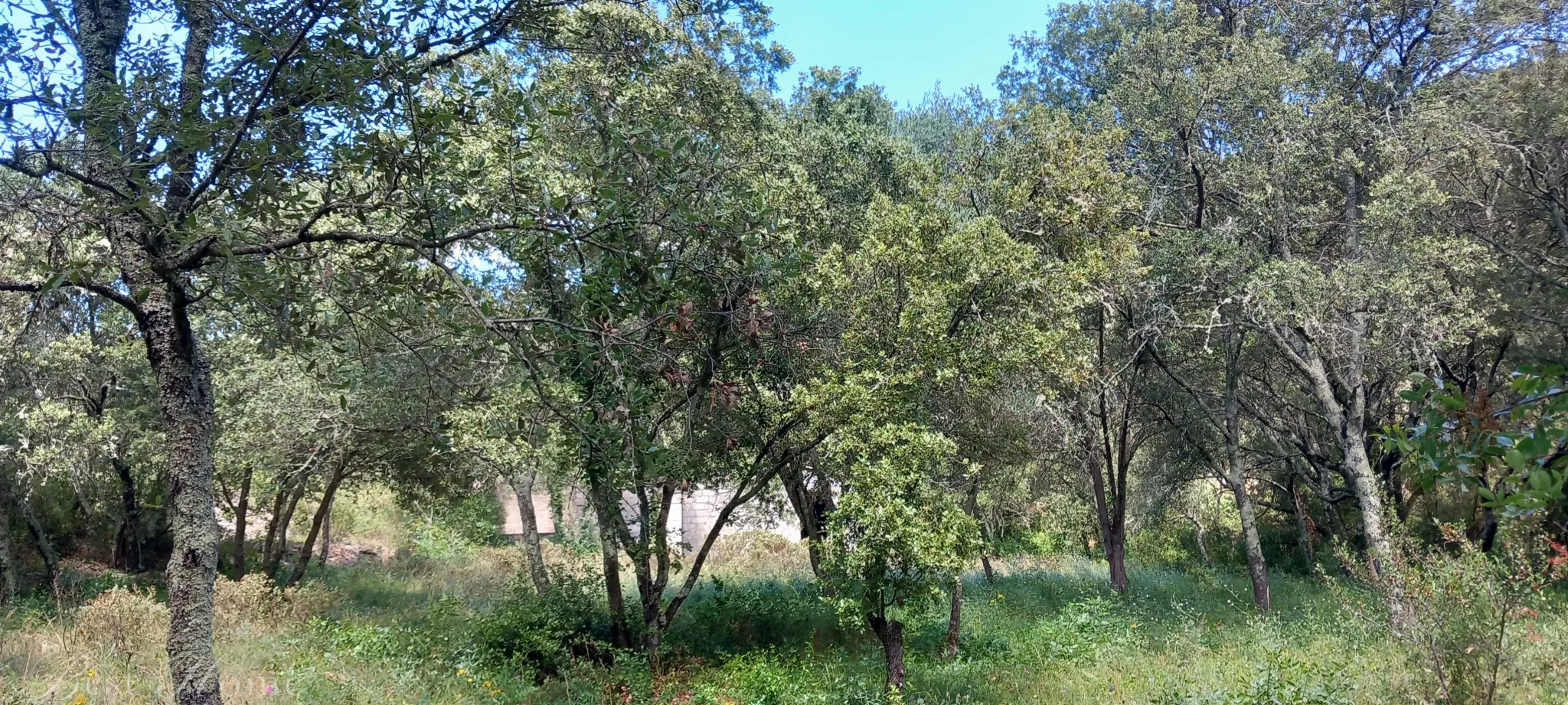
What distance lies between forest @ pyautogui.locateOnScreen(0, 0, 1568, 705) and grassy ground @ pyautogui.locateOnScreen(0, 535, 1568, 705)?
9cm

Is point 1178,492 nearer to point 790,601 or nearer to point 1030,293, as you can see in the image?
point 790,601

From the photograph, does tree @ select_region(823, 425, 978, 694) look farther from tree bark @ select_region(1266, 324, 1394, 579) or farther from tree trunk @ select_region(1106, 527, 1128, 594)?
tree trunk @ select_region(1106, 527, 1128, 594)

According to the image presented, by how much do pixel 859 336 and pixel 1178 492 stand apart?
48.6 ft

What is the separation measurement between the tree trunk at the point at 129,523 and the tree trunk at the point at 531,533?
6.31 m

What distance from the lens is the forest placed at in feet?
11.4

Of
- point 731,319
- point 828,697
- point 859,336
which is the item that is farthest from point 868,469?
point 731,319

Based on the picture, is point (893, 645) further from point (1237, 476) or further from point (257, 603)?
point (1237, 476)

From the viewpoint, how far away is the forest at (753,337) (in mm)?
3467

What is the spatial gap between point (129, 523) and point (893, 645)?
46.3 ft

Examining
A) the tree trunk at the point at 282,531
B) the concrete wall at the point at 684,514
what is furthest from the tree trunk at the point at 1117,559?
the tree trunk at the point at 282,531

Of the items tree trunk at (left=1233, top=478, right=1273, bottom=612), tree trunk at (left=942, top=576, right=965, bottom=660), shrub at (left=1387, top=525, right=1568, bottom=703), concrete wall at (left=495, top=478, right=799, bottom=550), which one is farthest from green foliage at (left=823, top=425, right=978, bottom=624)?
tree trunk at (left=1233, top=478, right=1273, bottom=612)

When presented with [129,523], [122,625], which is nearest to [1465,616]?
[122,625]

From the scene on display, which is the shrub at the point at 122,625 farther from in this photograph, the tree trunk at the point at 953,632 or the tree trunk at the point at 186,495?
the tree trunk at the point at 953,632

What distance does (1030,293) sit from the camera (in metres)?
8.84
